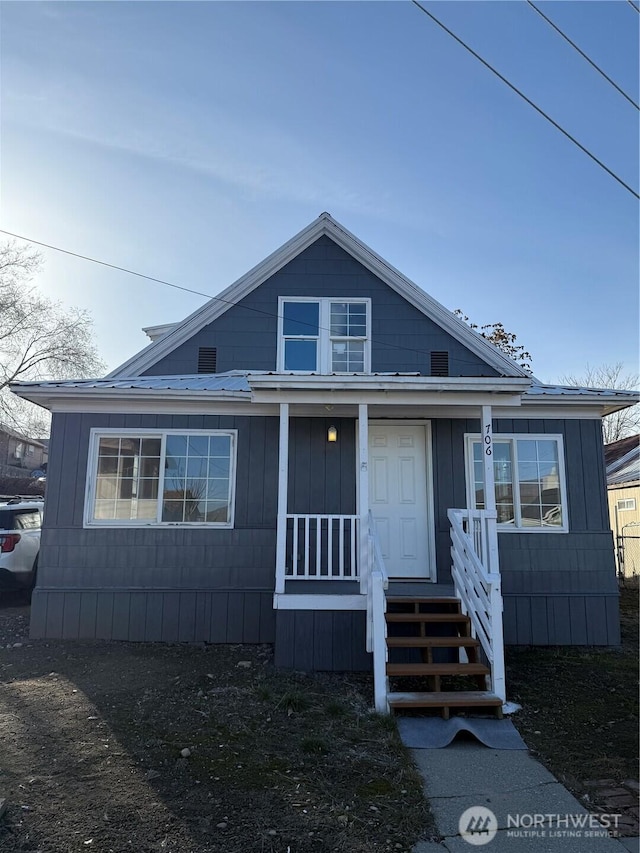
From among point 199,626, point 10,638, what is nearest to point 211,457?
point 199,626

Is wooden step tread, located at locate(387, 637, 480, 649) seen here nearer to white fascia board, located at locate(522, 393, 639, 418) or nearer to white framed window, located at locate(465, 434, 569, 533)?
white framed window, located at locate(465, 434, 569, 533)

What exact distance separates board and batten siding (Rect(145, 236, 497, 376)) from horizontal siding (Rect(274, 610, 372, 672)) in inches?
153

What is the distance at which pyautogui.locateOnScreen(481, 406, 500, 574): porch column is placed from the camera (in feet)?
18.0

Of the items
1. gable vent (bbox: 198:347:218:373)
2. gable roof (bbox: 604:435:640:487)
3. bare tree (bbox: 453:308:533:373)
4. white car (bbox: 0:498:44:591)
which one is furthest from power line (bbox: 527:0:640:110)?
bare tree (bbox: 453:308:533:373)

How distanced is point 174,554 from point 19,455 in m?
31.3

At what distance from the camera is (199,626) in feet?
21.9

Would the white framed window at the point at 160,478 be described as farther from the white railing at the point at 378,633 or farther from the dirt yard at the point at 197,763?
the white railing at the point at 378,633

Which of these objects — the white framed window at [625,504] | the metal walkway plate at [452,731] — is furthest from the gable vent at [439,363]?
the white framed window at [625,504]

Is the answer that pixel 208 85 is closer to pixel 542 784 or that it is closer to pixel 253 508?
pixel 253 508

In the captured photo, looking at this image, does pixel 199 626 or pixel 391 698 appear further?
pixel 199 626

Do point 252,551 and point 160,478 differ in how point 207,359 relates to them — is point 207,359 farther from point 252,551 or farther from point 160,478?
point 252,551

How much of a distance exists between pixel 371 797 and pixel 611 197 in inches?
261

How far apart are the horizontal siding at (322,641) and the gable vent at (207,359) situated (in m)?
4.12

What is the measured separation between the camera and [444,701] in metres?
4.52
